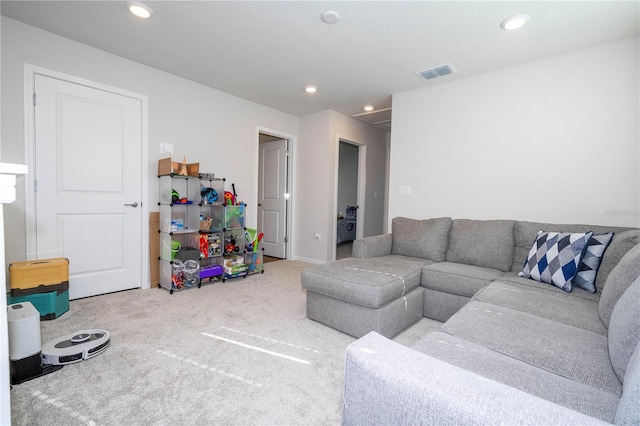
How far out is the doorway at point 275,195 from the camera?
4.91 metres

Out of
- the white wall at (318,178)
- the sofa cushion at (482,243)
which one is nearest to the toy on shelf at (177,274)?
the white wall at (318,178)

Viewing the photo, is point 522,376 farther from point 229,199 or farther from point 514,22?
point 229,199

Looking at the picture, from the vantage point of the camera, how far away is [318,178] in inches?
183

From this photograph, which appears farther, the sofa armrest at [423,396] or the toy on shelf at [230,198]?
the toy on shelf at [230,198]

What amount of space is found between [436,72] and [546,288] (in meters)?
2.37

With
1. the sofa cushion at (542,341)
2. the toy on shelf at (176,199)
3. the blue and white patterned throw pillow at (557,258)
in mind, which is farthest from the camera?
the toy on shelf at (176,199)

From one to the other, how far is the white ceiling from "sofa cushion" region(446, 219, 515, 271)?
5.35 feet

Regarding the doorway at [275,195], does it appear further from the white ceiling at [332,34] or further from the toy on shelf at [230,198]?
the white ceiling at [332,34]

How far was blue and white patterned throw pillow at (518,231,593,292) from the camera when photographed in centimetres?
194

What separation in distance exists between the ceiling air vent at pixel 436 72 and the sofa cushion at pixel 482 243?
1.62 metres

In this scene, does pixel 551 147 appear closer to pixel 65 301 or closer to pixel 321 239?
pixel 321 239

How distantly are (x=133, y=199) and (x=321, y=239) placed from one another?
103 inches

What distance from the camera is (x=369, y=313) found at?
80.0 inches

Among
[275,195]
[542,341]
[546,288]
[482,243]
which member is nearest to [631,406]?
[542,341]
